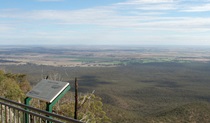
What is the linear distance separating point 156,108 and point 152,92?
19.6 meters

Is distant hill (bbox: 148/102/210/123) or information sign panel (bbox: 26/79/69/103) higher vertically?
information sign panel (bbox: 26/79/69/103)

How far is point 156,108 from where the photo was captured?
170 feet

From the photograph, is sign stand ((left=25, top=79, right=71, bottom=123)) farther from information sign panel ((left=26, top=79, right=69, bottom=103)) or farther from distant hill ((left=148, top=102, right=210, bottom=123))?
distant hill ((left=148, top=102, right=210, bottom=123))

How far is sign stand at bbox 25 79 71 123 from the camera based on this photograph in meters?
6.86

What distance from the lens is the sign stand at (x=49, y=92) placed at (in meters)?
6.86

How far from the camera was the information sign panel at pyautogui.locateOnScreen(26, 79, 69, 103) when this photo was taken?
6898 mm

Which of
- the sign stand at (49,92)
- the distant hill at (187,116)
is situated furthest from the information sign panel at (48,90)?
the distant hill at (187,116)

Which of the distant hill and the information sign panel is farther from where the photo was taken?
the distant hill

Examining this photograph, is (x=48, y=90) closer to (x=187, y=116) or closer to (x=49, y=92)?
(x=49, y=92)

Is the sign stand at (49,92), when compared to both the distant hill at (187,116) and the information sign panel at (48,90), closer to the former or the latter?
the information sign panel at (48,90)

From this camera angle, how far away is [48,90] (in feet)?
23.6

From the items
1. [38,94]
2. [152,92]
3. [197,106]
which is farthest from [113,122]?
[152,92]

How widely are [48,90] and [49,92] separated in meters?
0.12

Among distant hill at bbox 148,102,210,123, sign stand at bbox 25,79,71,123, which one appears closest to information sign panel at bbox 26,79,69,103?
sign stand at bbox 25,79,71,123
